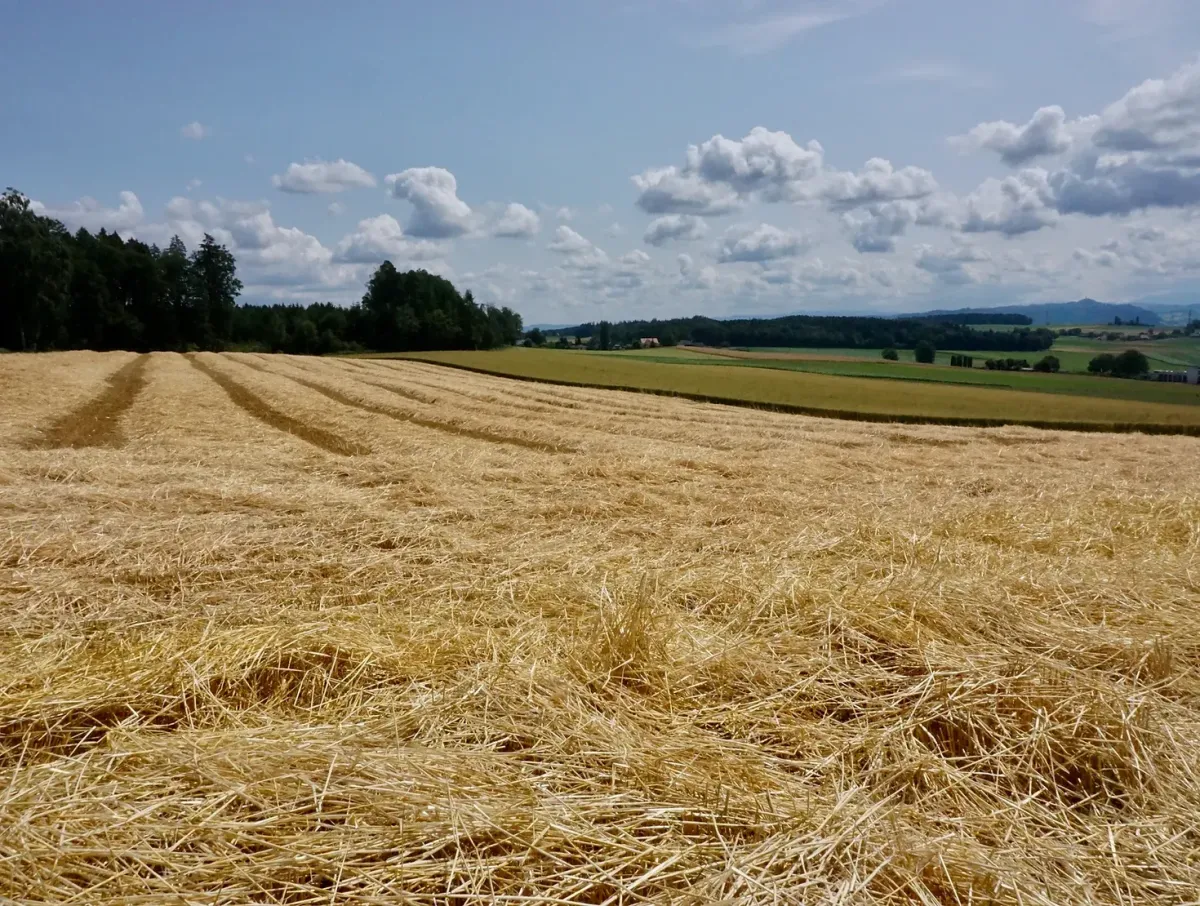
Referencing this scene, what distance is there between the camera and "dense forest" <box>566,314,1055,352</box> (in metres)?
61.2

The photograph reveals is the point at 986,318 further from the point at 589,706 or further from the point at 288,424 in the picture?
the point at 589,706

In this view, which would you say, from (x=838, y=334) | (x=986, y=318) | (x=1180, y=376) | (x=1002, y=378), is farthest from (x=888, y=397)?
(x=986, y=318)

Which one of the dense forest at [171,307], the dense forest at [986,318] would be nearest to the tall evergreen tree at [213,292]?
the dense forest at [171,307]

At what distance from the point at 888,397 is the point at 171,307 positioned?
65.1 meters

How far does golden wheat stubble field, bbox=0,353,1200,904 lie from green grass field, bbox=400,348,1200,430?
19.8 m

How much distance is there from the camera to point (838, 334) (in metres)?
76.4

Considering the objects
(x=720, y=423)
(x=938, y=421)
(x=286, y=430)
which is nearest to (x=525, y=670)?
(x=286, y=430)

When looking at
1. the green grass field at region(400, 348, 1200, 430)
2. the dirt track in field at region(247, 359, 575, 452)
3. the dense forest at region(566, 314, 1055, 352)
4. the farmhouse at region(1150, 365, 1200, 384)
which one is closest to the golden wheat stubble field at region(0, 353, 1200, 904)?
the dirt track in field at region(247, 359, 575, 452)

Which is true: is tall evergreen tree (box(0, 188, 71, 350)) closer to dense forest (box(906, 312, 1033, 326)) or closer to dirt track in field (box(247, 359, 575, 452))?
dirt track in field (box(247, 359, 575, 452))

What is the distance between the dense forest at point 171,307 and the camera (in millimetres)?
59844

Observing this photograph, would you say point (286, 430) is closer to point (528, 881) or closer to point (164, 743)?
point (164, 743)

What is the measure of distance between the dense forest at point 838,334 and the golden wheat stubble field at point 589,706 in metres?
60.8

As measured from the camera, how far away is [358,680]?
3168mm

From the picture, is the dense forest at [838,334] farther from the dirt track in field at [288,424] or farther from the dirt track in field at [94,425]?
the dirt track in field at [94,425]
